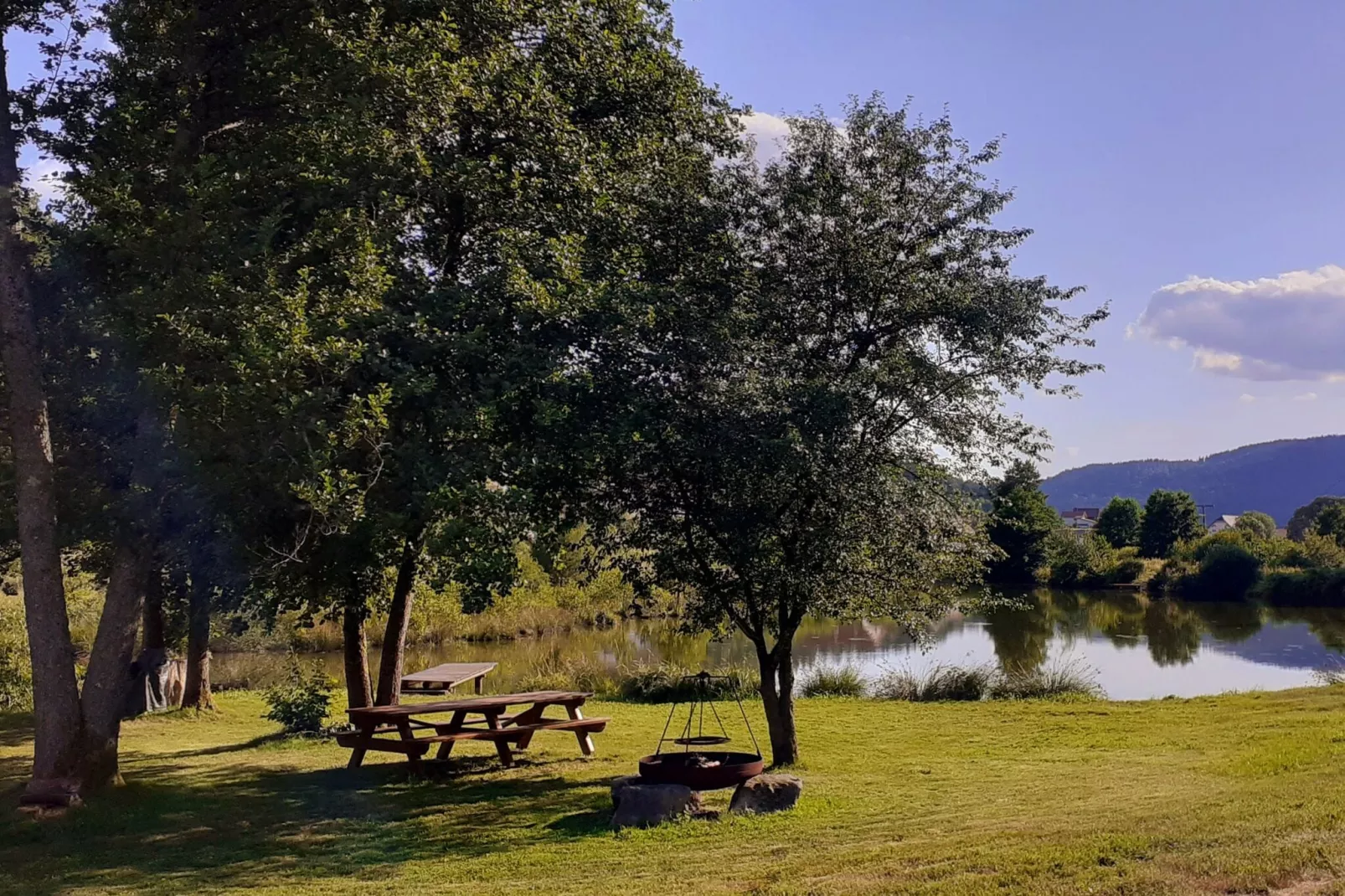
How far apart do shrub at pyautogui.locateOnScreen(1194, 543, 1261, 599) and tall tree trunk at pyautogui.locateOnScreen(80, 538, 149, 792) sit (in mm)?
45197

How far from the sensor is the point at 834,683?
62.2 ft

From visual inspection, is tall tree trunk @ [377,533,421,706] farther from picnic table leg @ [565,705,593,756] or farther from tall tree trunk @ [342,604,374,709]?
picnic table leg @ [565,705,593,756]

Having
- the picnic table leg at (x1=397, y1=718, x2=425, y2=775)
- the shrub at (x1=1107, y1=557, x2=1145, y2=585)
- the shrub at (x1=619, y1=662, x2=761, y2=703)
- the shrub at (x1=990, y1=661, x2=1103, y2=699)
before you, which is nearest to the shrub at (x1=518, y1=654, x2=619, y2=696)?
the shrub at (x1=619, y1=662, x2=761, y2=703)

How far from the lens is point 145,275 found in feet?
26.5

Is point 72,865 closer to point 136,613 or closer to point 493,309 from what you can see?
point 136,613

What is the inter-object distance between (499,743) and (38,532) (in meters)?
4.60

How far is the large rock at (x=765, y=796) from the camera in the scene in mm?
7898

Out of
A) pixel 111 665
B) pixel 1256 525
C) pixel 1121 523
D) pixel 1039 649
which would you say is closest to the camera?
pixel 111 665

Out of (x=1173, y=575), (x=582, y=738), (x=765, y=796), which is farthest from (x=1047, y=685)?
(x=1173, y=575)

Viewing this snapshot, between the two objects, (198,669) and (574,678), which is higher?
(198,669)

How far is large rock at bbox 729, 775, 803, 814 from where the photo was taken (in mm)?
7898

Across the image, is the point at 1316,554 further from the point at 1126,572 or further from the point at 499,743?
the point at 499,743

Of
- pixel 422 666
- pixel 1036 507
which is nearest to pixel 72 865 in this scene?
pixel 422 666

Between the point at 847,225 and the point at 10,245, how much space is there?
24.3ft
